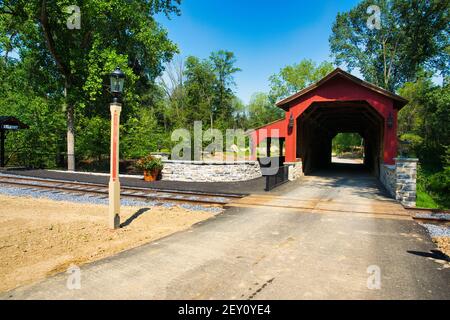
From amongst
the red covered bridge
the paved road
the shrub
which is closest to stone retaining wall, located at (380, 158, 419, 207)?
the paved road

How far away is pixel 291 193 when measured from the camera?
11.8 metres

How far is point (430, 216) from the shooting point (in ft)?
27.1

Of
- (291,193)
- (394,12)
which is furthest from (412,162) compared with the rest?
(394,12)

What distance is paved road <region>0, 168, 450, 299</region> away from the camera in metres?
3.79

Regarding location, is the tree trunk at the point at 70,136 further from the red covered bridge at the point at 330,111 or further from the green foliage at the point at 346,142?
the green foliage at the point at 346,142

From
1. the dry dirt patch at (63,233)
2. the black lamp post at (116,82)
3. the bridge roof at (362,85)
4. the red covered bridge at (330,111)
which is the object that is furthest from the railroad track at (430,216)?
the black lamp post at (116,82)

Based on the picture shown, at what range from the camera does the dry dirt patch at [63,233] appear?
4922 mm

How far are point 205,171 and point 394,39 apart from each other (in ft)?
130

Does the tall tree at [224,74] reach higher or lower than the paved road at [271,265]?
higher

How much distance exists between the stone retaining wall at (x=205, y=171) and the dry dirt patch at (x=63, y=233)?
20.3 ft

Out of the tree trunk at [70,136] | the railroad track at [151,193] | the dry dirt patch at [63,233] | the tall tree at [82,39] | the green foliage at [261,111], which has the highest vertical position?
the green foliage at [261,111]
